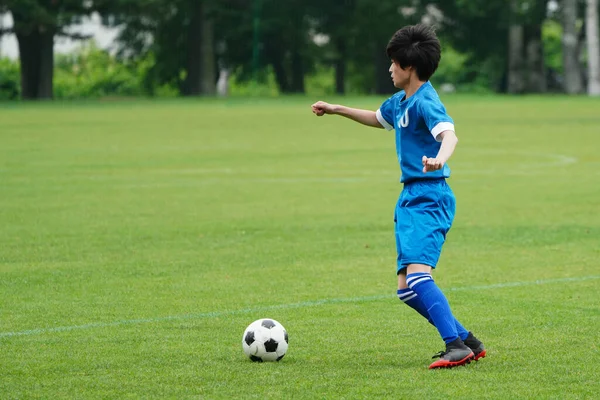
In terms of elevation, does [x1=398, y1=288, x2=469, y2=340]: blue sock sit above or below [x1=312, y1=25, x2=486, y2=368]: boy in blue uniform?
below

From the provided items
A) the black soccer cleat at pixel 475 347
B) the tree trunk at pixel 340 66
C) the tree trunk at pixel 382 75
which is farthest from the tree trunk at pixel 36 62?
the black soccer cleat at pixel 475 347

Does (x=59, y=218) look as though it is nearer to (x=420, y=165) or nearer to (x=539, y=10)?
(x=420, y=165)

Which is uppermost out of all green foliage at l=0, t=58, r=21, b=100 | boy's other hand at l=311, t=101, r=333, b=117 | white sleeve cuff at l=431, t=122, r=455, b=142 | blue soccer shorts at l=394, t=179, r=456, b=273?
boy's other hand at l=311, t=101, r=333, b=117

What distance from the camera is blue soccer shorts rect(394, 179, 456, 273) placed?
6.34 m

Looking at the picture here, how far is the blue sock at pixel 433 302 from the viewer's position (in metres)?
6.34

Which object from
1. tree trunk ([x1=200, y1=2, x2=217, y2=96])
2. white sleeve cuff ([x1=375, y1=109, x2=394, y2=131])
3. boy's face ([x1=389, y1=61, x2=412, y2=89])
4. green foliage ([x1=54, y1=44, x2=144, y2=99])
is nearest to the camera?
boy's face ([x1=389, y1=61, x2=412, y2=89])

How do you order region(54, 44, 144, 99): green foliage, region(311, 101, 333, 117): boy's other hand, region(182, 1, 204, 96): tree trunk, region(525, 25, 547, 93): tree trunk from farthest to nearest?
region(54, 44, 144, 99): green foliage < region(525, 25, 547, 93): tree trunk < region(182, 1, 204, 96): tree trunk < region(311, 101, 333, 117): boy's other hand

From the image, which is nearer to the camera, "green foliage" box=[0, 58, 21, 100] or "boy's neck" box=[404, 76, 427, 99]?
"boy's neck" box=[404, 76, 427, 99]

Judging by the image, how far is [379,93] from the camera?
7100cm

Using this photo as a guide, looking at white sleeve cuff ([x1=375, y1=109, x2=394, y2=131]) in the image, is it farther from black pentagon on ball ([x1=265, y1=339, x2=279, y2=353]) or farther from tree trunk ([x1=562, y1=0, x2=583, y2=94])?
tree trunk ([x1=562, y1=0, x2=583, y2=94])

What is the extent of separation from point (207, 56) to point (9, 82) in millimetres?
11250

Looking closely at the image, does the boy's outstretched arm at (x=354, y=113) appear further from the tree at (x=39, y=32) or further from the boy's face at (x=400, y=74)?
the tree at (x=39, y=32)

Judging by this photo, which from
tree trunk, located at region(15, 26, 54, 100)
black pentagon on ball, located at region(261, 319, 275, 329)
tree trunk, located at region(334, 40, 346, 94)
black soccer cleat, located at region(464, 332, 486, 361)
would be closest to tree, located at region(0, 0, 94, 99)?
tree trunk, located at region(15, 26, 54, 100)

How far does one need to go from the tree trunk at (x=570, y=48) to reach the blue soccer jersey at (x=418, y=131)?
58.2m
